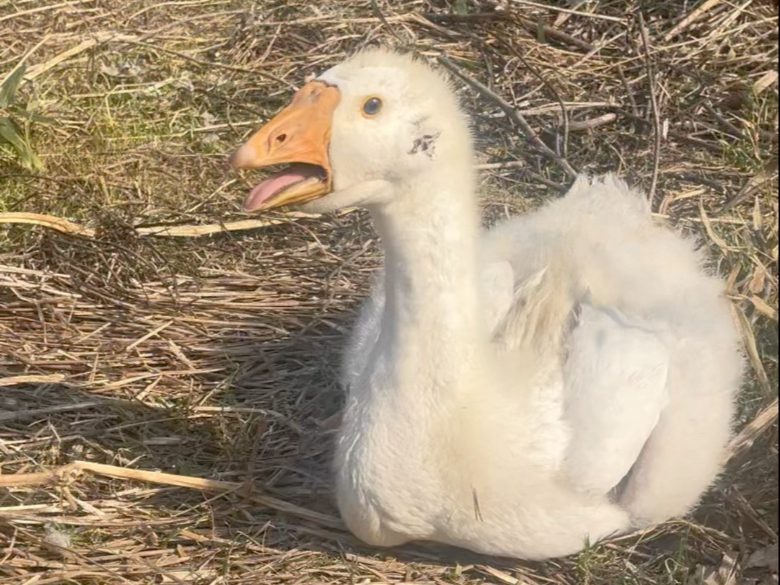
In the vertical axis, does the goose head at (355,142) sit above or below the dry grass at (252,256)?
above

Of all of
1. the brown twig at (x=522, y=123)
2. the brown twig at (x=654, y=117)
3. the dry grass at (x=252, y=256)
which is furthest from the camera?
the brown twig at (x=522, y=123)

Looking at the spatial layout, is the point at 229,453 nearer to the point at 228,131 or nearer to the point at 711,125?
the point at 228,131

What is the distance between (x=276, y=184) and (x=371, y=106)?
27 centimetres

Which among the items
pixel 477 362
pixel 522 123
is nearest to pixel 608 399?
pixel 477 362

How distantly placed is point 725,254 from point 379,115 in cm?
Result: 146

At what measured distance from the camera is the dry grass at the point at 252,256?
314 centimetres

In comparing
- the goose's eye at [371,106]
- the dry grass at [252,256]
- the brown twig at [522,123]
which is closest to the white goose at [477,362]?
the goose's eye at [371,106]

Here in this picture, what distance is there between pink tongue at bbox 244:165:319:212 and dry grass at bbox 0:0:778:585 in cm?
98

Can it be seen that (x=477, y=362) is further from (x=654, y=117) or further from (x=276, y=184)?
(x=654, y=117)

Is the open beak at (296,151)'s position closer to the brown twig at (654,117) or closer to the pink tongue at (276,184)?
the pink tongue at (276,184)

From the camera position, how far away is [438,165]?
8.88 ft

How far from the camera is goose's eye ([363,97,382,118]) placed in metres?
2.66

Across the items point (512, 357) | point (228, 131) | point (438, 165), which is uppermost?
point (438, 165)

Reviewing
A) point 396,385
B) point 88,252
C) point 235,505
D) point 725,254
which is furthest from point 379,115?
point 88,252
